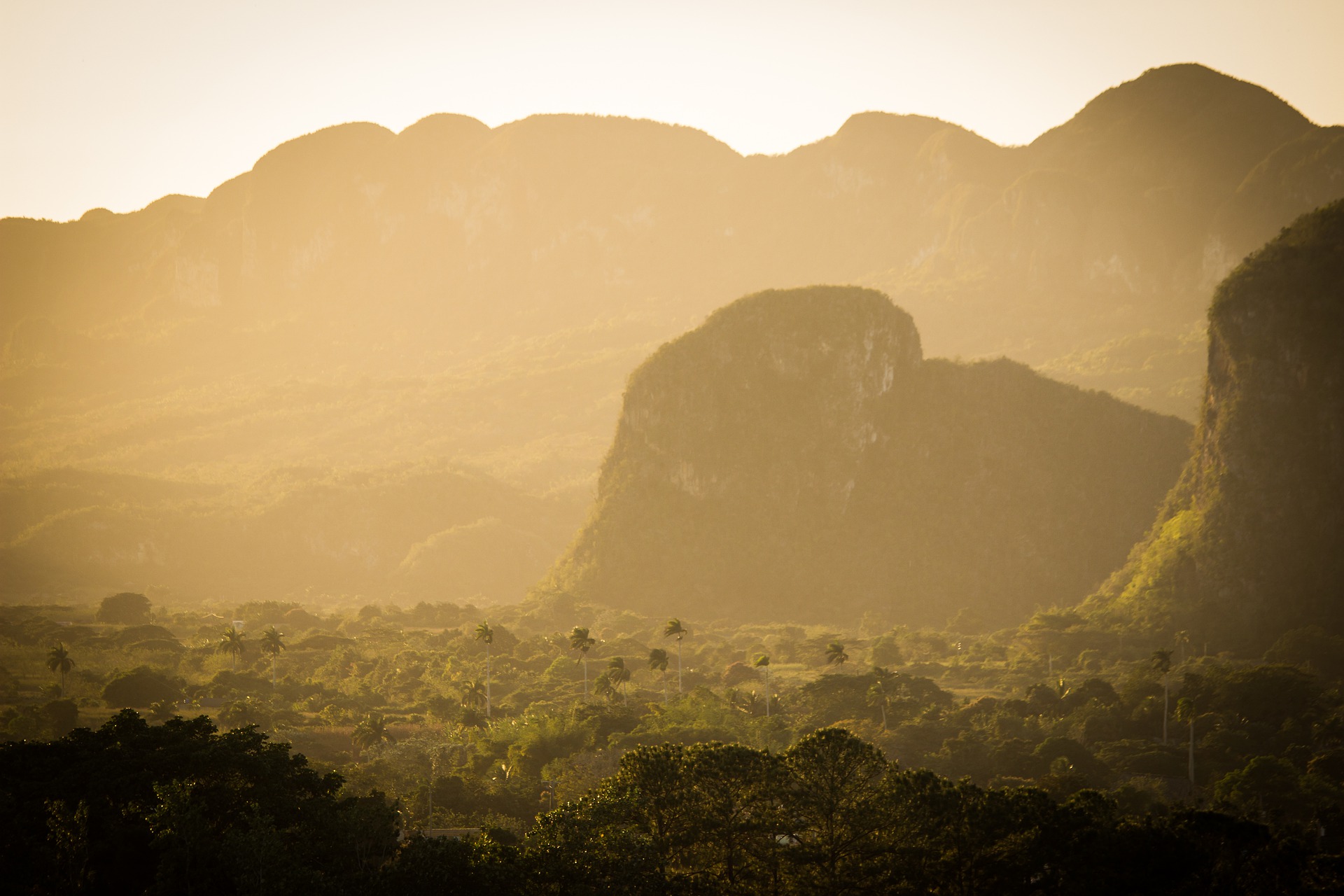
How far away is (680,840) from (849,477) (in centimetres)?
11190

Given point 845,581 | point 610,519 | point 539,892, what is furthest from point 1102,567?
point 539,892

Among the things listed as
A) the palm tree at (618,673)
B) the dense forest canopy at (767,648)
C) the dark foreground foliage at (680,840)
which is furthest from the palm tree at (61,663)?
the dark foreground foliage at (680,840)

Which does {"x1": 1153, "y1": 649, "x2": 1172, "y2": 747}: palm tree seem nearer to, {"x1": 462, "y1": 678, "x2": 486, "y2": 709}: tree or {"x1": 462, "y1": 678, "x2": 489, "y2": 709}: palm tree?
{"x1": 462, "y1": 678, "x2": 489, "y2": 709}: palm tree

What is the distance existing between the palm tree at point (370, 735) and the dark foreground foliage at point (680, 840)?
87.5ft

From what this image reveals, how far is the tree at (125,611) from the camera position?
119562 mm

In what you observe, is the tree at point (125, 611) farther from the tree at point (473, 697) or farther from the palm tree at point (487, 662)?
the tree at point (473, 697)

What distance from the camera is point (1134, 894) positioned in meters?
33.5

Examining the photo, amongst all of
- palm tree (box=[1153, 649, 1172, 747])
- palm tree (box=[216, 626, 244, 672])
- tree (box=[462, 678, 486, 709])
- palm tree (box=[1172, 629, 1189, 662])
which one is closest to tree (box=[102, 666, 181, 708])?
palm tree (box=[216, 626, 244, 672])

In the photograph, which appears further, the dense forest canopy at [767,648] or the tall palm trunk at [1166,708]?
the tall palm trunk at [1166,708]

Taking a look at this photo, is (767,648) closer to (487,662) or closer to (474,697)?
(487,662)

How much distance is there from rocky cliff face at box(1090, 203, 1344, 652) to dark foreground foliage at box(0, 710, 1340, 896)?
6711cm

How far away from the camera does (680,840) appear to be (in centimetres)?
3703

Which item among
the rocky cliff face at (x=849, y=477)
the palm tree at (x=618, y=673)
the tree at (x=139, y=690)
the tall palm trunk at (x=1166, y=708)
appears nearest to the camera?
the tall palm trunk at (x=1166, y=708)

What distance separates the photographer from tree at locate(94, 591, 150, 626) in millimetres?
119562
